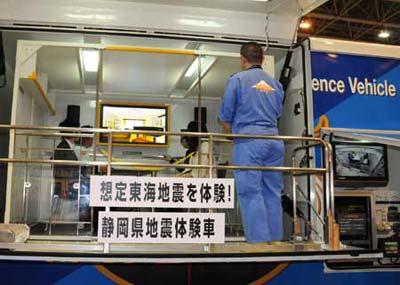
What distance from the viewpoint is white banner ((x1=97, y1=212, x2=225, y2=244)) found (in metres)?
2.67

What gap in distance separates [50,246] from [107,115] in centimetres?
317

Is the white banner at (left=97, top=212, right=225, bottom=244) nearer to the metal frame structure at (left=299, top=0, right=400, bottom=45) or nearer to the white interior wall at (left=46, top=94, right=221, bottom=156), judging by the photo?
the white interior wall at (left=46, top=94, right=221, bottom=156)

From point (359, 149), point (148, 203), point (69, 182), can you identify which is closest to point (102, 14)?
point (69, 182)

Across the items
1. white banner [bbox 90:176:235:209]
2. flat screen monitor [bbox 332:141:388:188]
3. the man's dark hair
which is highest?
the man's dark hair

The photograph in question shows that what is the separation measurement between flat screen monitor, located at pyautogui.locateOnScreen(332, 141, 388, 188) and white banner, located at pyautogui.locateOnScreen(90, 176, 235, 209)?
1.73 metres

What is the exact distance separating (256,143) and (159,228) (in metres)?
0.93

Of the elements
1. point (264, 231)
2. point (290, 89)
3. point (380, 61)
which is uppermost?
point (380, 61)

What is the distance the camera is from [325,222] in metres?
3.18

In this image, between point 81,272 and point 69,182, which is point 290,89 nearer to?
point 69,182

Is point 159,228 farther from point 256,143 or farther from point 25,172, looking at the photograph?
point 25,172

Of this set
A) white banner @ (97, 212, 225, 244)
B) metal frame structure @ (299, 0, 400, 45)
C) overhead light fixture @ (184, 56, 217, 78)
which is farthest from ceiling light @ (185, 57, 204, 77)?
metal frame structure @ (299, 0, 400, 45)

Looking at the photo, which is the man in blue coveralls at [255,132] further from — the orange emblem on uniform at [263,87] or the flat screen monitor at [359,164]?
the flat screen monitor at [359,164]

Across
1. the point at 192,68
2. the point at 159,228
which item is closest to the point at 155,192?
the point at 159,228

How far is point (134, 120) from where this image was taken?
Answer: 5926mm
